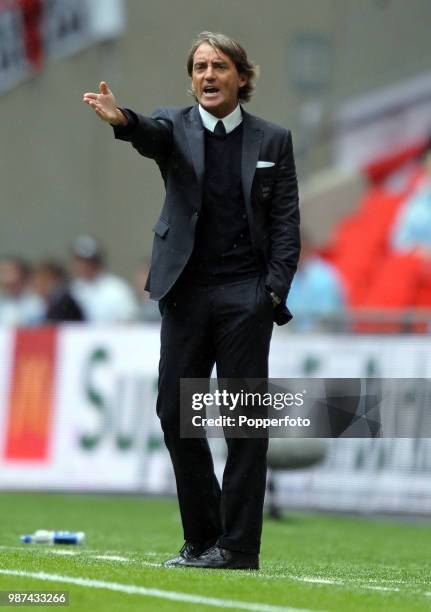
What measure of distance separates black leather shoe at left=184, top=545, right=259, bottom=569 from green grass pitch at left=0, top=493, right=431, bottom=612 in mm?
87

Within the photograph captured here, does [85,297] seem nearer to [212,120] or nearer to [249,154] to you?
[212,120]

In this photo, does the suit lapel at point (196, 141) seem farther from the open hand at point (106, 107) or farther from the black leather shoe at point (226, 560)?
the black leather shoe at point (226, 560)

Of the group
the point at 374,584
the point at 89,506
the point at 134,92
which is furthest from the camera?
the point at 134,92

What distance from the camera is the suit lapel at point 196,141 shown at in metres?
7.66

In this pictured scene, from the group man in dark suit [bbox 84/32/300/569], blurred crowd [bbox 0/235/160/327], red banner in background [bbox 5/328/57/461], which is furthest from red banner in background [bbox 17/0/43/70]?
man in dark suit [bbox 84/32/300/569]

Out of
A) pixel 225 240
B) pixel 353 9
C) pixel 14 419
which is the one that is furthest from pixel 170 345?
pixel 353 9

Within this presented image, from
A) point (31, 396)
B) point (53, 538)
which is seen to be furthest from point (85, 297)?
point (53, 538)

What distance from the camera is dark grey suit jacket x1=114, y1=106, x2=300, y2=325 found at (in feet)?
25.1

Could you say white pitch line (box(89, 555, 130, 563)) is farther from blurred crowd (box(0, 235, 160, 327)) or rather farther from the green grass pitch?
blurred crowd (box(0, 235, 160, 327))

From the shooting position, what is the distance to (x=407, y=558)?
9.66 m

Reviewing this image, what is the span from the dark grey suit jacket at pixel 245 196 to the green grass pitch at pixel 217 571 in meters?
1.27

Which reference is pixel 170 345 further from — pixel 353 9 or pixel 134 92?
pixel 353 9

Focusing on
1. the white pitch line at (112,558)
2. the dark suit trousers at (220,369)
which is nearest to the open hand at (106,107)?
the dark suit trousers at (220,369)

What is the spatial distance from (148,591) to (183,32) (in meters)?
15.0
